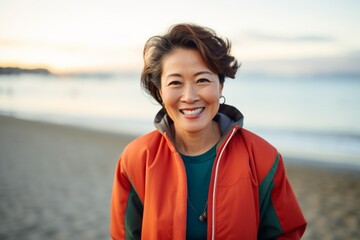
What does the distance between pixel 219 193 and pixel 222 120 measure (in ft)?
1.66

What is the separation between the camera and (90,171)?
25.9 ft

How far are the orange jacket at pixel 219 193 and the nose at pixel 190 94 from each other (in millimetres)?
242

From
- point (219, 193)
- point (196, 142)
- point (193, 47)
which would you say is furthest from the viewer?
point (196, 142)

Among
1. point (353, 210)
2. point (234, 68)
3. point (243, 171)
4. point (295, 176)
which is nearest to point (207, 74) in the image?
point (234, 68)

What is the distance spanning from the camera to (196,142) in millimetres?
2031

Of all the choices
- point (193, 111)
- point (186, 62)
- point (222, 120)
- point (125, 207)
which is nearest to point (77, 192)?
point (125, 207)

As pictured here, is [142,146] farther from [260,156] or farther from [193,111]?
[260,156]

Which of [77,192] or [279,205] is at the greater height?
[279,205]

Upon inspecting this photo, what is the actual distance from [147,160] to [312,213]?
444 centimetres

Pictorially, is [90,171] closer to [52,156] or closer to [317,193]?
[52,156]

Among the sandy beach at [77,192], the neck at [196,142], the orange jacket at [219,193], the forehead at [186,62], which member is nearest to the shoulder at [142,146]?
the orange jacket at [219,193]

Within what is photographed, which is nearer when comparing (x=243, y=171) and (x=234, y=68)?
(x=243, y=171)

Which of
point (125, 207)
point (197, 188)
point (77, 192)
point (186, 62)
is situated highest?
point (186, 62)

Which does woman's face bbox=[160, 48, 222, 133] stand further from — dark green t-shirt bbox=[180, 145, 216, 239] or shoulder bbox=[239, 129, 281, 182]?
shoulder bbox=[239, 129, 281, 182]
